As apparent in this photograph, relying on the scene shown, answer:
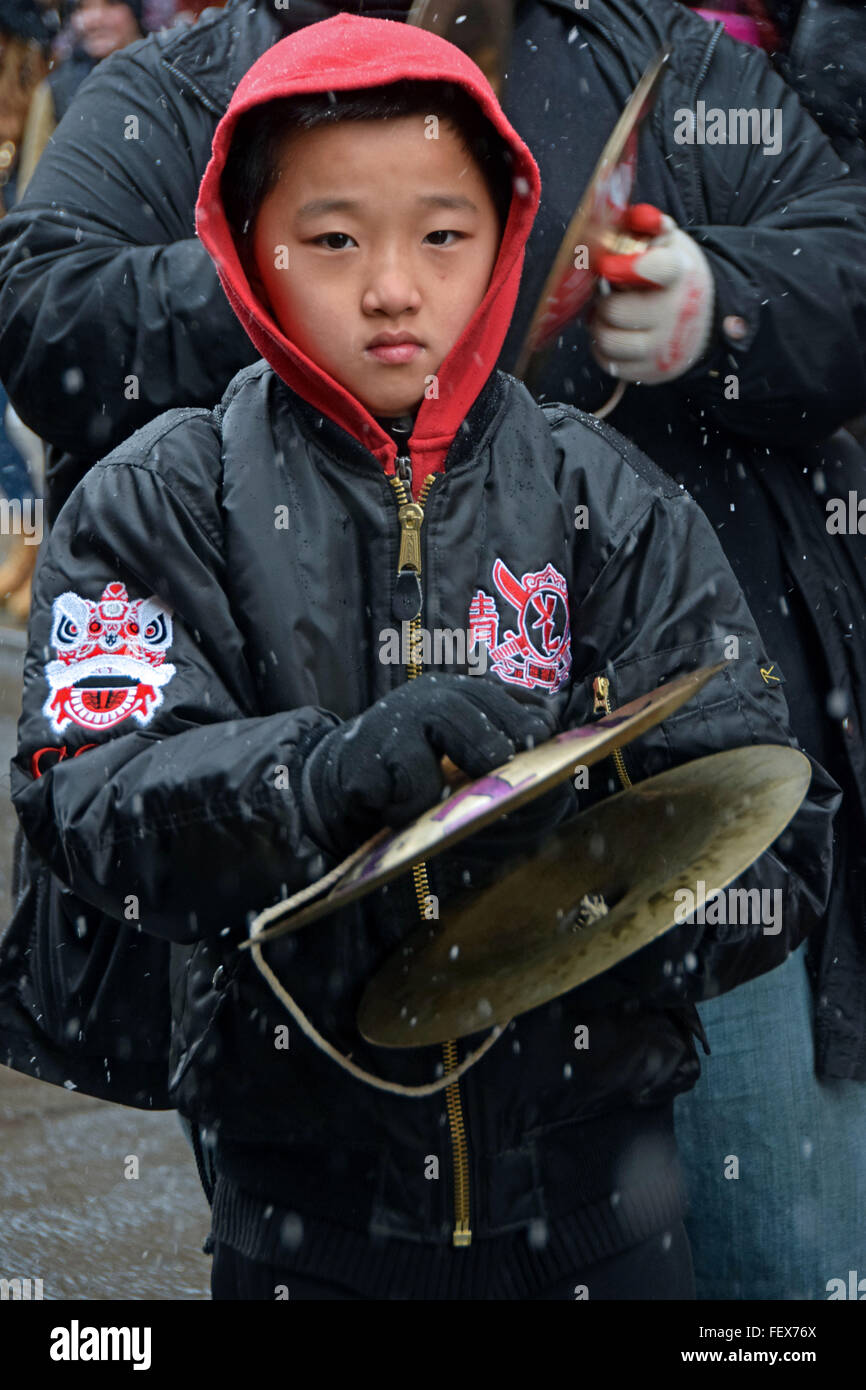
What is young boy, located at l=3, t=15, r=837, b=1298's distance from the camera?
6.04 feet

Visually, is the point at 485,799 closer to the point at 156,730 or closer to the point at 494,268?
the point at 156,730

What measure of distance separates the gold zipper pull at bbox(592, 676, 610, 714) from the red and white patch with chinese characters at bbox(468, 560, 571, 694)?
3.0 inches

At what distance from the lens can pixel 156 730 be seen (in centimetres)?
177

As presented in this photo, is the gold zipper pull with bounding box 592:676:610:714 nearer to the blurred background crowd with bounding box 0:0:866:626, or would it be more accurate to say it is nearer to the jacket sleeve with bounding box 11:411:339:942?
the jacket sleeve with bounding box 11:411:339:942

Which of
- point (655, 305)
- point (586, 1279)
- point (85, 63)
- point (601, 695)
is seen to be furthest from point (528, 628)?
point (85, 63)

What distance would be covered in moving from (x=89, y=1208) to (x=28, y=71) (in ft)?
15.6

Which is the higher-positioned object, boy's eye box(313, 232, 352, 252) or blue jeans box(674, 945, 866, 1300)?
boy's eye box(313, 232, 352, 252)

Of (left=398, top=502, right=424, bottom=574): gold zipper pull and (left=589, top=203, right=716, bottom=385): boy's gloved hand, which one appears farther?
(left=589, top=203, right=716, bottom=385): boy's gloved hand

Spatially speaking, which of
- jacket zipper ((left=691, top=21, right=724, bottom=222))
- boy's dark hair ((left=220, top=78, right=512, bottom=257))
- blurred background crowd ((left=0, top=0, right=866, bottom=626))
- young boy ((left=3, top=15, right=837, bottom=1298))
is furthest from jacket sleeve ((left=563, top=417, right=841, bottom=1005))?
blurred background crowd ((left=0, top=0, right=866, bottom=626))

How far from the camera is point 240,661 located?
1857mm

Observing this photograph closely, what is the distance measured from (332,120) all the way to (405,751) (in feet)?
2.32

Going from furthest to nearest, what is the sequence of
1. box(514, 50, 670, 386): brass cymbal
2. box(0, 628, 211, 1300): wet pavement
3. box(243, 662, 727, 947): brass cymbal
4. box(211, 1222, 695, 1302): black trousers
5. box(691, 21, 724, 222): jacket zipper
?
box(0, 628, 211, 1300): wet pavement
box(691, 21, 724, 222): jacket zipper
box(514, 50, 670, 386): brass cymbal
box(211, 1222, 695, 1302): black trousers
box(243, 662, 727, 947): brass cymbal

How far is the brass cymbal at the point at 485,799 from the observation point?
148cm
